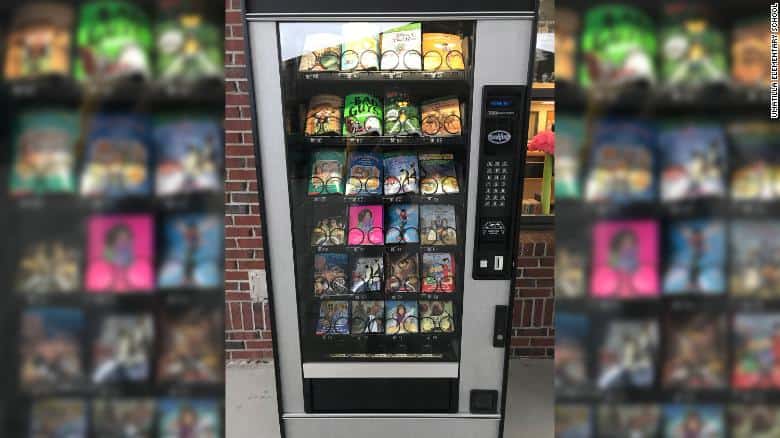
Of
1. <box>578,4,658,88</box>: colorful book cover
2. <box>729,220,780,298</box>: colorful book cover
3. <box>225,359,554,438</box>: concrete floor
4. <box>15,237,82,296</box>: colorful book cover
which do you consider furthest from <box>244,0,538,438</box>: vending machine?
<box>15,237,82,296</box>: colorful book cover

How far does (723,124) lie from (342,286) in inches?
74.9

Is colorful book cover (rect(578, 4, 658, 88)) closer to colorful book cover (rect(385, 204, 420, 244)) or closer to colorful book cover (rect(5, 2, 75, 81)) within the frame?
colorful book cover (rect(5, 2, 75, 81))

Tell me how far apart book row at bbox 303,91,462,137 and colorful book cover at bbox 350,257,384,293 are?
622 millimetres

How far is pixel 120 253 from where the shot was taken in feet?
2.66

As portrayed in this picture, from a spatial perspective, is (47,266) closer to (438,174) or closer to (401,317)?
(438,174)

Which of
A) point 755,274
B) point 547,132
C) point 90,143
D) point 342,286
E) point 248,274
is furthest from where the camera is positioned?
point 248,274

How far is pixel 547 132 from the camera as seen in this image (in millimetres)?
2936

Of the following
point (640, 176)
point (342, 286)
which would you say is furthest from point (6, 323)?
point (342, 286)

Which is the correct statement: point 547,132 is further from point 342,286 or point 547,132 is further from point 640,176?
point 640,176

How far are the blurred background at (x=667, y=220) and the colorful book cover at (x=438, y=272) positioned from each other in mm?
1526

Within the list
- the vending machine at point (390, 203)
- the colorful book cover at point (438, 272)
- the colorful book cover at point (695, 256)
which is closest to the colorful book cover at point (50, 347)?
the colorful book cover at point (695, 256)

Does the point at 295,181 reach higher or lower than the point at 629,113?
lower


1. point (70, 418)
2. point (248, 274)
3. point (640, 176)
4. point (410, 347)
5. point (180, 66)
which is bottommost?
point (410, 347)

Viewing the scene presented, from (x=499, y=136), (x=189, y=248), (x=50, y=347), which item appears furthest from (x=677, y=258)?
(x=499, y=136)
